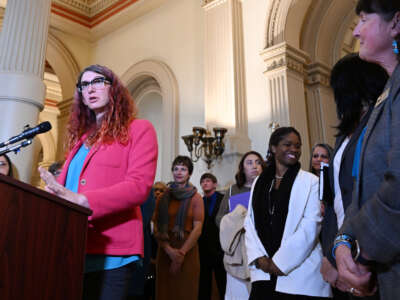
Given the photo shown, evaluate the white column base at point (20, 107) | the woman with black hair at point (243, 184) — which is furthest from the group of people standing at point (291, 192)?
the white column base at point (20, 107)

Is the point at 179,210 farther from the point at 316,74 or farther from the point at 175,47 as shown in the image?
the point at 175,47

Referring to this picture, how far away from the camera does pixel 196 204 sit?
12.0 feet

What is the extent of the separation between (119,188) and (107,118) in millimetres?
324

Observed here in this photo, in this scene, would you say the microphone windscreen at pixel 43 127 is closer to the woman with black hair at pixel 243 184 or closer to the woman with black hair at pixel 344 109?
the woman with black hair at pixel 344 109

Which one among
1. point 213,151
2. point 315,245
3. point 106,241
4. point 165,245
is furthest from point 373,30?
point 213,151

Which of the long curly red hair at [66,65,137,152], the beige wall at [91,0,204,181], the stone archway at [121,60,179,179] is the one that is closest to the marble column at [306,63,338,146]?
the beige wall at [91,0,204,181]

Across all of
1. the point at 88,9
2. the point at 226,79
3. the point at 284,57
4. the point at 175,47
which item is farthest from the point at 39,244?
the point at 88,9

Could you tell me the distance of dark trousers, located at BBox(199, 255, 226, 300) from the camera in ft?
12.3

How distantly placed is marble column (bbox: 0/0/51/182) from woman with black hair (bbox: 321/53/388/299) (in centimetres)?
269

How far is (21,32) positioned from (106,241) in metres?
3.16

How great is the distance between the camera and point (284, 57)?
17.9ft

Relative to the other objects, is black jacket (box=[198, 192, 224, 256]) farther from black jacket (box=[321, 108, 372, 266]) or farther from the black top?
black jacket (box=[321, 108, 372, 266])

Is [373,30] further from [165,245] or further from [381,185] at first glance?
[165,245]

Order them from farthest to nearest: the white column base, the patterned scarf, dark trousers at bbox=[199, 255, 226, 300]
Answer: dark trousers at bbox=[199, 255, 226, 300]
the patterned scarf
the white column base
